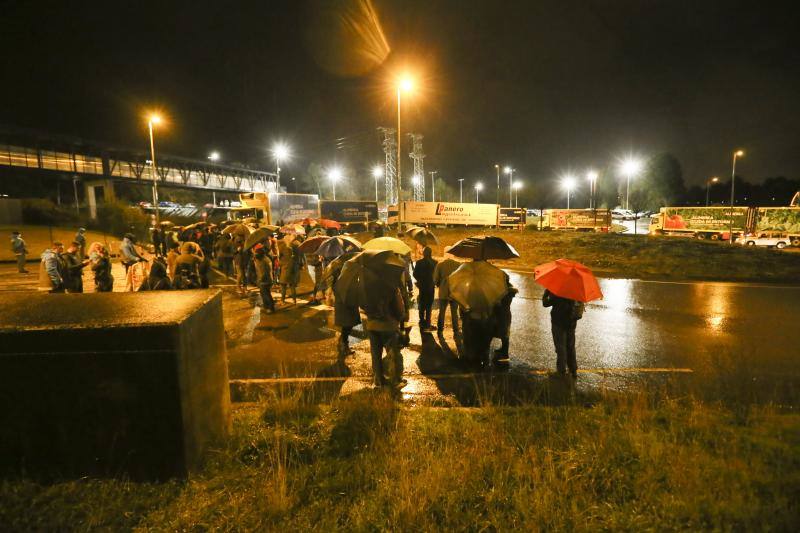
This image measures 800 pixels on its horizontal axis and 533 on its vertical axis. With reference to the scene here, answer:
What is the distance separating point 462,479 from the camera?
10.7ft

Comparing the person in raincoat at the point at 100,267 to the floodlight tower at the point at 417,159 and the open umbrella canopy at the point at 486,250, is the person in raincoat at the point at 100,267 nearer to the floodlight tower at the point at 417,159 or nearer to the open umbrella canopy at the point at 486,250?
the open umbrella canopy at the point at 486,250

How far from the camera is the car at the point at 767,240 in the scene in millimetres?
29516

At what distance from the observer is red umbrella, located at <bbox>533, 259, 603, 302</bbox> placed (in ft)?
18.9

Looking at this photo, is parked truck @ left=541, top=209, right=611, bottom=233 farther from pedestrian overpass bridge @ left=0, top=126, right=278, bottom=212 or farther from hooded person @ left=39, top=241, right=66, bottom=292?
hooded person @ left=39, top=241, right=66, bottom=292

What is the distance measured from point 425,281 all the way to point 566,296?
3.61 metres

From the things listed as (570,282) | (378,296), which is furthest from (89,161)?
(570,282)

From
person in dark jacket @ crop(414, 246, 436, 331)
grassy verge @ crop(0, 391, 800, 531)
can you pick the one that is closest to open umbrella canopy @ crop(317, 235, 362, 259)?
person in dark jacket @ crop(414, 246, 436, 331)

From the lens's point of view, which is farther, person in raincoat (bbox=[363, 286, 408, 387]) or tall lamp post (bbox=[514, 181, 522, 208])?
tall lamp post (bbox=[514, 181, 522, 208])

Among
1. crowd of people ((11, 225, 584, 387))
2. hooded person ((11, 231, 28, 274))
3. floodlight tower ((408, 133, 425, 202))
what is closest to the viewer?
crowd of people ((11, 225, 584, 387))

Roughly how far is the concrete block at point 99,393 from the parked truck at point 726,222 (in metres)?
37.9

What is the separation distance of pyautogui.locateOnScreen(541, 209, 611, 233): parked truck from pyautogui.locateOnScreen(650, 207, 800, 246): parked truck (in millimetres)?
6955

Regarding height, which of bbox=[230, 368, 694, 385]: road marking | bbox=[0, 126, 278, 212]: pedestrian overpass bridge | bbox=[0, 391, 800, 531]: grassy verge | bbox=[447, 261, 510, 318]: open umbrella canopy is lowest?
bbox=[230, 368, 694, 385]: road marking

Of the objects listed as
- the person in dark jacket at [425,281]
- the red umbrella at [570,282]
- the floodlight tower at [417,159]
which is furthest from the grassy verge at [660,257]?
the floodlight tower at [417,159]

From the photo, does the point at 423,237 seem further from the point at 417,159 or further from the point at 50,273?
Result: the point at 417,159
